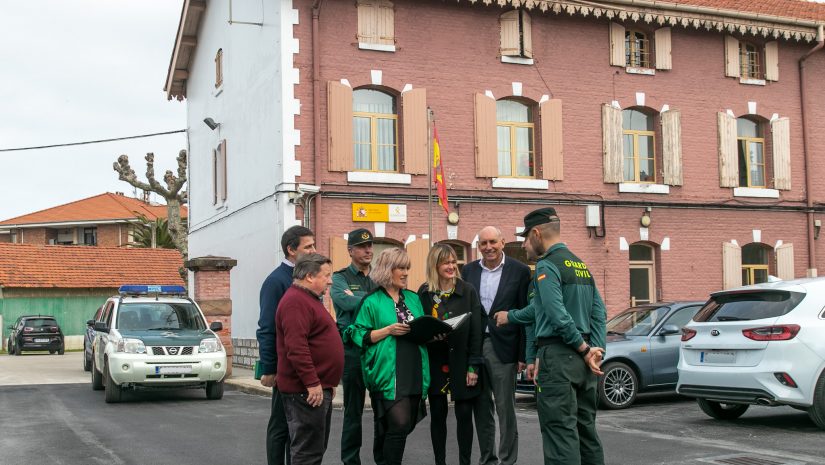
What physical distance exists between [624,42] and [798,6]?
6.24 meters

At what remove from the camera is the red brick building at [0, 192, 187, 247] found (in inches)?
2378

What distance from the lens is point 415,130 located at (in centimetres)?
1981

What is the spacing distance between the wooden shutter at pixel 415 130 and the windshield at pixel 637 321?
277 inches

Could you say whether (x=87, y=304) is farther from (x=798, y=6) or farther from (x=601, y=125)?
(x=798, y=6)

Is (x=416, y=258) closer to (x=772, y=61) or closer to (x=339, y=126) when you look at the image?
(x=339, y=126)

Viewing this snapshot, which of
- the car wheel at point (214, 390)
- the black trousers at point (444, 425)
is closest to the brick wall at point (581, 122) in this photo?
the car wheel at point (214, 390)

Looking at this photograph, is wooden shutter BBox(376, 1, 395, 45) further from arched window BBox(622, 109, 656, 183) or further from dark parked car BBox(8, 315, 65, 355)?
dark parked car BBox(8, 315, 65, 355)

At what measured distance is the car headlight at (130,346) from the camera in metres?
14.7

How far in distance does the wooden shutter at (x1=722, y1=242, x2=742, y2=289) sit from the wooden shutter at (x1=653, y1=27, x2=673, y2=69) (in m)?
4.50

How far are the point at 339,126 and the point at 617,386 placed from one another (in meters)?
8.85

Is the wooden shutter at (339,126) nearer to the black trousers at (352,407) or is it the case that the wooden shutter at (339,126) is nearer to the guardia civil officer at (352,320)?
the guardia civil officer at (352,320)

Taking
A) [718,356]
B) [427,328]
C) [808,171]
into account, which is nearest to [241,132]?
[808,171]

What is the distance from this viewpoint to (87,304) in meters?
41.9

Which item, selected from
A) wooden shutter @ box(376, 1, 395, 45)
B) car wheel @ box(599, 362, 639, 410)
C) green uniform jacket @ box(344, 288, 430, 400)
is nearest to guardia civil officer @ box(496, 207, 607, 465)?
green uniform jacket @ box(344, 288, 430, 400)
